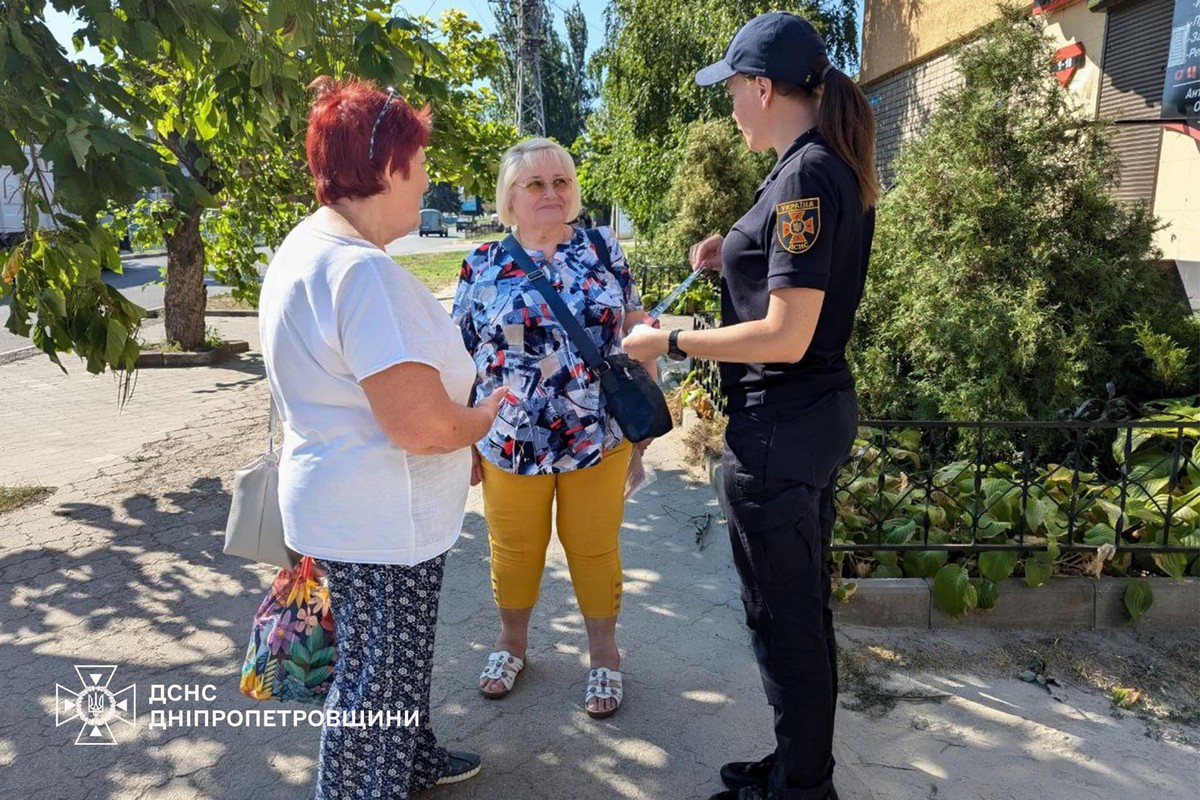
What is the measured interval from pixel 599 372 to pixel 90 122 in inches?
70.0

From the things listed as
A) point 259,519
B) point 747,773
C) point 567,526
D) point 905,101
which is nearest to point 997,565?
point 747,773

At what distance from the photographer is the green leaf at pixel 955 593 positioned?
3256 millimetres

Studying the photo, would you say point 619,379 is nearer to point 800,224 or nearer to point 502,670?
point 800,224

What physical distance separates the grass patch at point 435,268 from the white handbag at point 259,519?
1439 cm

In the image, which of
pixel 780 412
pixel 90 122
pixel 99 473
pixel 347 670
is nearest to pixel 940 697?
pixel 780 412

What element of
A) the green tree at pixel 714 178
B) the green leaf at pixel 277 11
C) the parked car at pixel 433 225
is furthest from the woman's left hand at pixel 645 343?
the parked car at pixel 433 225

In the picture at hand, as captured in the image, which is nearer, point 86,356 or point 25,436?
point 86,356

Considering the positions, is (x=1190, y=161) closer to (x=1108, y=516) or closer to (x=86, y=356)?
(x=1108, y=516)

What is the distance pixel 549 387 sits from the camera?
8.52ft

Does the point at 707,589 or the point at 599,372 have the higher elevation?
the point at 599,372

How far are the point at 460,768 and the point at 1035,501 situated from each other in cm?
259

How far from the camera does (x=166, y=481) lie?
5.27m

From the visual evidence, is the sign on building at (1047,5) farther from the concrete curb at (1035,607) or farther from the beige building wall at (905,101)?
the concrete curb at (1035,607)

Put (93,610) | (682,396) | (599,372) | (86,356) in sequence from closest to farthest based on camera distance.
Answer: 1. (599,372)
2. (86,356)
3. (93,610)
4. (682,396)
